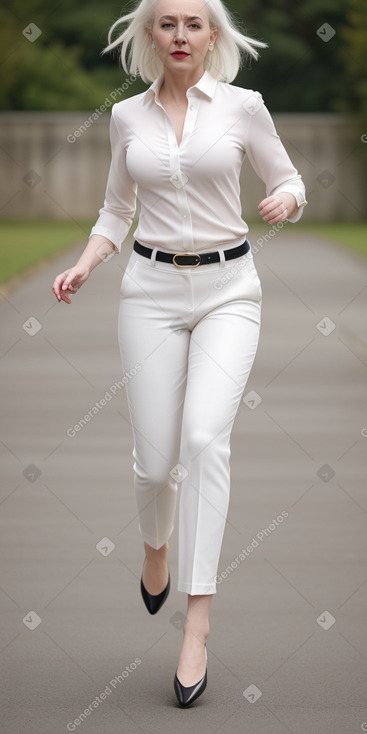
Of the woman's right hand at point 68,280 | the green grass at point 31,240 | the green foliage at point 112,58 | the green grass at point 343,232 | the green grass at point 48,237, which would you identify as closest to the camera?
the woman's right hand at point 68,280

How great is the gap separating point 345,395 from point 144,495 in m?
5.94

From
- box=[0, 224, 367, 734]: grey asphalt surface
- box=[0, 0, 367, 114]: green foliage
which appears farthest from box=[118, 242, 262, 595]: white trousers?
box=[0, 0, 367, 114]: green foliage

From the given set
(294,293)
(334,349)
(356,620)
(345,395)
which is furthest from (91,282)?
(356,620)

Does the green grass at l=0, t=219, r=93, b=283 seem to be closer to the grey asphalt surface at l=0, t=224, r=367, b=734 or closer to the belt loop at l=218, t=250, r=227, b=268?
the grey asphalt surface at l=0, t=224, r=367, b=734

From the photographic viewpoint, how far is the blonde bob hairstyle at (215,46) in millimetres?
4836

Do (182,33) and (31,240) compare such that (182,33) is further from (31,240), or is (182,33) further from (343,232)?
(343,232)

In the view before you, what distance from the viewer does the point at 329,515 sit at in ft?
23.4

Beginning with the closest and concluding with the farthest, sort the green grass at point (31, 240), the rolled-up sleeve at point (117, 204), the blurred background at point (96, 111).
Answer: the rolled-up sleeve at point (117, 204) < the green grass at point (31, 240) < the blurred background at point (96, 111)

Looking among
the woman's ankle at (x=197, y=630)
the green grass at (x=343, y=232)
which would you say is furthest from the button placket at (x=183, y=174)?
the green grass at (x=343, y=232)

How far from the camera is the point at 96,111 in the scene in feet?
80.2

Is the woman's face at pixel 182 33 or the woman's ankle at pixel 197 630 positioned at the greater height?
the woman's face at pixel 182 33

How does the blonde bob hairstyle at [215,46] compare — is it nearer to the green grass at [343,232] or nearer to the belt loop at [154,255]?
the belt loop at [154,255]

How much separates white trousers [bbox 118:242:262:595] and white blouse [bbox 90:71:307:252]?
0.36 ft

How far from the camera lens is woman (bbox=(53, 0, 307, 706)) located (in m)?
4.66
